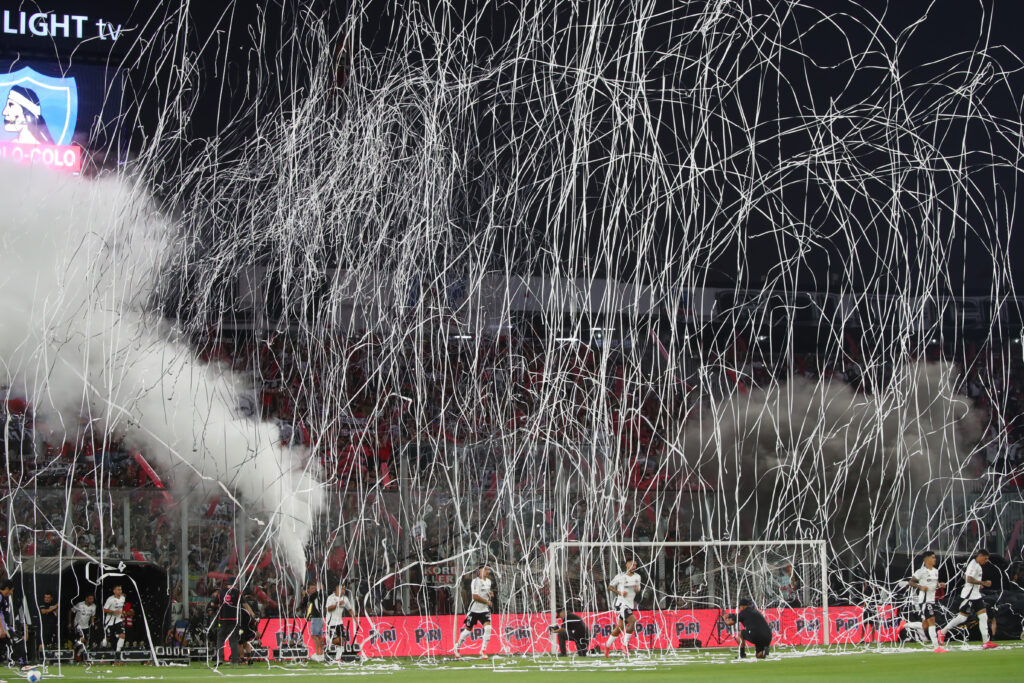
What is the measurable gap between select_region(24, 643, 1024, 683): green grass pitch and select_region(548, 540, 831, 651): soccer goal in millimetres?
466

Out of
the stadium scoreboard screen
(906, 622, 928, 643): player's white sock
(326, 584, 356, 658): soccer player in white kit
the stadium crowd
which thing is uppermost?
the stadium scoreboard screen

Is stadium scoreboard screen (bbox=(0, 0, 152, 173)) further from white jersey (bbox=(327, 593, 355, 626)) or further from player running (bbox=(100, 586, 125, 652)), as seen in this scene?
white jersey (bbox=(327, 593, 355, 626))

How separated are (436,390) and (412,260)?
1768 mm

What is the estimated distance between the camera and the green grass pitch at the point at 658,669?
645 cm

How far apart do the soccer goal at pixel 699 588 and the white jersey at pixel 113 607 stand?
359 centimetres

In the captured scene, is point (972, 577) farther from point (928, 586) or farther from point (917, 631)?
point (917, 631)

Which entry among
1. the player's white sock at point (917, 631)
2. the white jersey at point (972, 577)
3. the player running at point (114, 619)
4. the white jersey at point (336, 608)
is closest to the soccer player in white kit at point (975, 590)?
the white jersey at point (972, 577)

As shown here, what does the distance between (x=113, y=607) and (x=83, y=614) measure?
0.82 ft

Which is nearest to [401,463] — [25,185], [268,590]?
[268,590]

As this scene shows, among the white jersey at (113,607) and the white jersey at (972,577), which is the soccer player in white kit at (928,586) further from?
the white jersey at (113,607)

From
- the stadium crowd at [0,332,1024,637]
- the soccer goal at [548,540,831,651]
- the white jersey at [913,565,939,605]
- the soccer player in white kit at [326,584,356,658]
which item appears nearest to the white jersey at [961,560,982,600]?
the white jersey at [913,565,939,605]

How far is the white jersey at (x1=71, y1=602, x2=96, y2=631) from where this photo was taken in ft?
30.6

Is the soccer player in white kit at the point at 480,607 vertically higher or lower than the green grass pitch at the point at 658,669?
higher

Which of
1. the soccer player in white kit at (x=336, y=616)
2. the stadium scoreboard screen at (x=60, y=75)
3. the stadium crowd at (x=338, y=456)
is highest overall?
the stadium scoreboard screen at (x=60, y=75)
